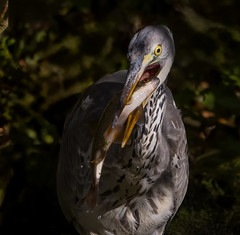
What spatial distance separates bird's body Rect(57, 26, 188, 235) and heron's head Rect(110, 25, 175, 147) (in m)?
0.12

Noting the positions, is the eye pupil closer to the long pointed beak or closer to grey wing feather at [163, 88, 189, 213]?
the long pointed beak

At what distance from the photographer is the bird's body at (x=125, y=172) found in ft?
9.37

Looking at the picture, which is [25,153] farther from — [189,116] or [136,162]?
[136,162]

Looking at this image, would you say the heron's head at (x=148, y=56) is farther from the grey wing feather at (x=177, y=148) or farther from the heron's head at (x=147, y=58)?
the grey wing feather at (x=177, y=148)

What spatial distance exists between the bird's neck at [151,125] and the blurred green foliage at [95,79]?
1516mm

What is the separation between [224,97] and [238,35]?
2.43ft

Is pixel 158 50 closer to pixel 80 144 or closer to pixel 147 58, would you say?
pixel 147 58

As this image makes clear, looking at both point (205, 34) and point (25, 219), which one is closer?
point (25, 219)

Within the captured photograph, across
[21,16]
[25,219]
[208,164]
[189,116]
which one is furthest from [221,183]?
[21,16]

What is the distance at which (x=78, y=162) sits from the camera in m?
3.08

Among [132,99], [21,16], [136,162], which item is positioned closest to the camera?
[132,99]

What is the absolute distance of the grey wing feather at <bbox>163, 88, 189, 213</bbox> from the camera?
3166 mm

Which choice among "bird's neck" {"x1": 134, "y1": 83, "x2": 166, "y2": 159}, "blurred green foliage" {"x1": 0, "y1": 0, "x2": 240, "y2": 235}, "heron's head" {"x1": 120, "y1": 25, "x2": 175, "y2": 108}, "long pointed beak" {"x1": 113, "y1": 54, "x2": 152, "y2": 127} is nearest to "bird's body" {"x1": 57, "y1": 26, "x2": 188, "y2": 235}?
"bird's neck" {"x1": 134, "y1": 83, "x2": 166, "y2": 159}

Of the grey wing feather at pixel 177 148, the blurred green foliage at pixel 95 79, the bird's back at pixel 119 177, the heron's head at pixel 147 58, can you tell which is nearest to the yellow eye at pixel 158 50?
the heron's head at pixel 147 58
